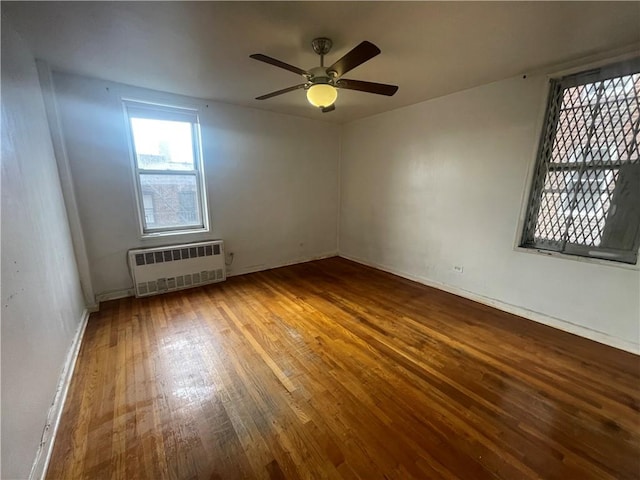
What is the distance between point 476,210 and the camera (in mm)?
3031

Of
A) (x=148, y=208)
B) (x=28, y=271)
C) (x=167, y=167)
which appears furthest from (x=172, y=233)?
(x=28, y=271)

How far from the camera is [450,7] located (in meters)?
1.56

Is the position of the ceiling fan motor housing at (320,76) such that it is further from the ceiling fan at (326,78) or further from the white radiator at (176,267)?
the white radiator at (176,267)

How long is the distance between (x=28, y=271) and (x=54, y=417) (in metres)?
0.86

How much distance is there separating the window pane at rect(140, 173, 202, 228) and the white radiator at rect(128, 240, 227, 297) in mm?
358

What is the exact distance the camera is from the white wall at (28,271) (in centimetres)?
113

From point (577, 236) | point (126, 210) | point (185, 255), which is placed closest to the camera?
point (577, 236)

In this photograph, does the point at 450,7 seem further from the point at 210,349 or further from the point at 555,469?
the point at 210,349

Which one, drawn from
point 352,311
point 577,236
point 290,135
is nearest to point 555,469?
point 352,311

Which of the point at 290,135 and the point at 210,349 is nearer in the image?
the point at 210,349

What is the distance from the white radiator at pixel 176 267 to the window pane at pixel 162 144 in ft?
3.47

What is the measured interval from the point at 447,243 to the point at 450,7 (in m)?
2.49

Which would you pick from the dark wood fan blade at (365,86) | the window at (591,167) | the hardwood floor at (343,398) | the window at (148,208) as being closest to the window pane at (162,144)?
the window at (148,208)

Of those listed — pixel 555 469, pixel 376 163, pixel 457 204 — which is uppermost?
pixel 376 163
